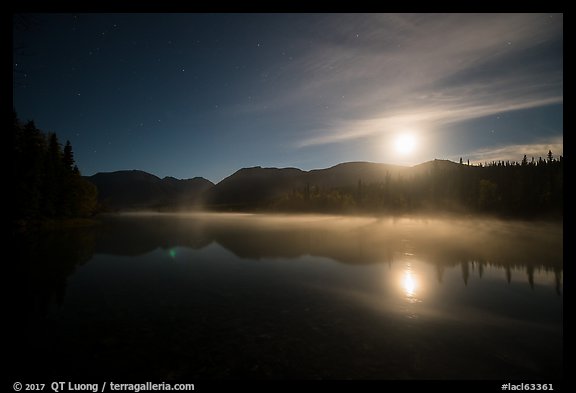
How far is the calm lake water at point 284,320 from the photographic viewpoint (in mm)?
11945

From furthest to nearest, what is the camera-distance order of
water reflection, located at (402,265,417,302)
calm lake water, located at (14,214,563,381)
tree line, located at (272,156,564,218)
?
tree line, located at (272,156,564,218), water reflection, located at (402,265,417,302), calm lake water, located at (14,214,563,381)

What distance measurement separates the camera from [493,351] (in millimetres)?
14008

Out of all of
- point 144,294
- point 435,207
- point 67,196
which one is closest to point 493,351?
point 144,294

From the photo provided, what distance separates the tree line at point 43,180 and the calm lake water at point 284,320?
3058 cm

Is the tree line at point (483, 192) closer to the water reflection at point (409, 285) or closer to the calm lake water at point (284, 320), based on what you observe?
the calm lake water at point (284, 320)

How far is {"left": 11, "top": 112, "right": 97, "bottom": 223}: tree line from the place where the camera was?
55.4 meters

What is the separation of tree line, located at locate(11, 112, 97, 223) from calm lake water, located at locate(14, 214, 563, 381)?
30.6 metres

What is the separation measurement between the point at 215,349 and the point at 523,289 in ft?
104

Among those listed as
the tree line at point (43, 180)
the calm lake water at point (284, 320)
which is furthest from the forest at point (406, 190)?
the calm lake water at point (284, 320)

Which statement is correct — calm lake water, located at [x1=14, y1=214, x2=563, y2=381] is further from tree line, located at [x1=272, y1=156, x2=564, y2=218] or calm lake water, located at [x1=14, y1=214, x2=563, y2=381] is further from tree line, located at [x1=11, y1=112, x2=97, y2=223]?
tree line, located at [x1=272, y1=156, x2=564, y2=218]

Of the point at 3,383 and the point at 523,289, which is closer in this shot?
the point at 3,383

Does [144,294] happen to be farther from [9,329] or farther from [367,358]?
[367,358]

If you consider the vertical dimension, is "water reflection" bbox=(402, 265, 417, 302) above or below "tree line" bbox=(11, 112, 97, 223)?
below

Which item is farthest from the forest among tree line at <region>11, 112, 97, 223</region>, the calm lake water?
the calm lake water
